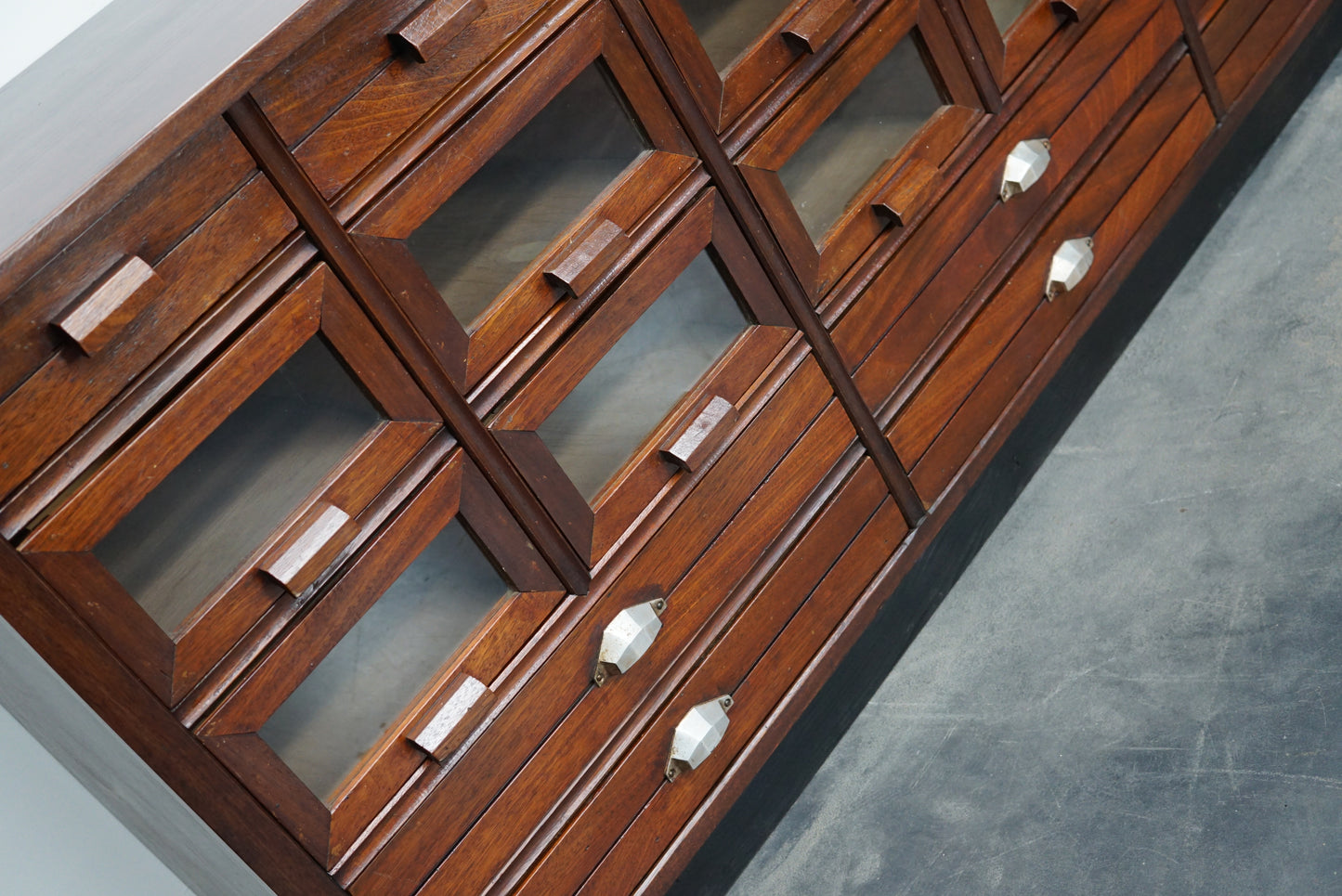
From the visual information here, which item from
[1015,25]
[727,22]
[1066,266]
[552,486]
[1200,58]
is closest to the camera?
[552,486]

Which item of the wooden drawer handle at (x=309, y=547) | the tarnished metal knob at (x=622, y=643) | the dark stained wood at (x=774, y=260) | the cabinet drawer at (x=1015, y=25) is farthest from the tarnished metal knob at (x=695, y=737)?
the cabinet drawer at (x=1015, y=25)

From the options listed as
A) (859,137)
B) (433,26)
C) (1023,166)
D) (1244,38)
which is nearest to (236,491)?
(433,26)

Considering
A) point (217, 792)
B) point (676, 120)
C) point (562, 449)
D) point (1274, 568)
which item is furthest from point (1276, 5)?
point (217, 792)

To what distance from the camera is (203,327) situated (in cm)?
99

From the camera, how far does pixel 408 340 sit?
1.12 m

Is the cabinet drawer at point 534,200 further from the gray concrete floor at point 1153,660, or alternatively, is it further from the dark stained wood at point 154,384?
the gray concrete floor at point 1153,660

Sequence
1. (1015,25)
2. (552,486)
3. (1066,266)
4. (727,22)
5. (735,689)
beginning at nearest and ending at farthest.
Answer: (552,486) < (727,22) < (735,689) < (1015,25) < (1066,266)

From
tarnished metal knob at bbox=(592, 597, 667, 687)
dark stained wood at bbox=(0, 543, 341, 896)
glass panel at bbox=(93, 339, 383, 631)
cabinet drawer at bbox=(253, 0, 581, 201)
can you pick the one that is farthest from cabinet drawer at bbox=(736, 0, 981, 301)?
dark stained wood at bbox=(0, 543, 341, 896)

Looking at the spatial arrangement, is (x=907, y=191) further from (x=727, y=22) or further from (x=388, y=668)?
(x=388, y=668)

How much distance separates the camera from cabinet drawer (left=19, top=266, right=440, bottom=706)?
0.94m

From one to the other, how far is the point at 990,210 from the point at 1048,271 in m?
0.17

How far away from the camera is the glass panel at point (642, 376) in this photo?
1.29 meters

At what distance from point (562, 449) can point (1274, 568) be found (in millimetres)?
1053

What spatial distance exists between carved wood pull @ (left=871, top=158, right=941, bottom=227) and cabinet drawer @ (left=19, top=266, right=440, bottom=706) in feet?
2.27
